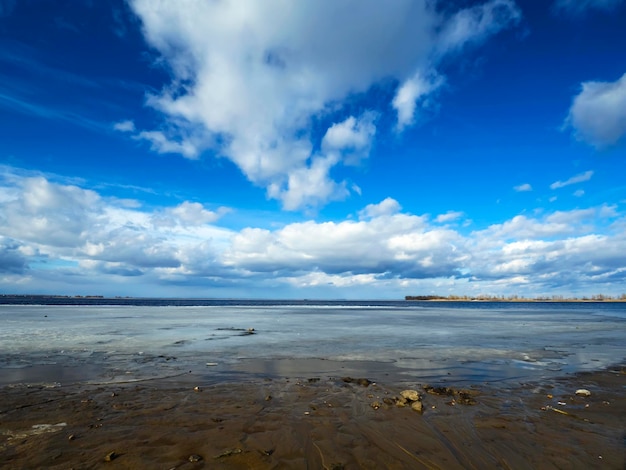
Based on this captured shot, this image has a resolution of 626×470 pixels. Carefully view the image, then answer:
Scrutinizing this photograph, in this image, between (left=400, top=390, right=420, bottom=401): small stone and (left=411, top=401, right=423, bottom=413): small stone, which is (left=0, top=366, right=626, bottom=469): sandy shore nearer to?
(left=411, top=401, right=423, bottom=413): small stone

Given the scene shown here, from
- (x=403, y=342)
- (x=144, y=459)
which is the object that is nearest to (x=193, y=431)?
(x=144, y=459)

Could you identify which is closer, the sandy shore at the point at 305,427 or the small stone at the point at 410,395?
the sandy shore at the point at 305,427

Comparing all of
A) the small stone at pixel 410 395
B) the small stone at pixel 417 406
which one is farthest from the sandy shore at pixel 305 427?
the small stone at pixel 410 395

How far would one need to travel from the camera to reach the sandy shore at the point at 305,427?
6.17 metres

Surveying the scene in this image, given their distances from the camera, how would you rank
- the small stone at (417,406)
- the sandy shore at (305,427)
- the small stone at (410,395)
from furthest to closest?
the small stone at (410,395)
the small stone at (417,406)
the sandy shore at (305,427)

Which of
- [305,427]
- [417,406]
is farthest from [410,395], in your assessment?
[305,427]

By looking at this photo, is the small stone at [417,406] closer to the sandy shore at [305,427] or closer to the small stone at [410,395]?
the sandy shore at [305,427]

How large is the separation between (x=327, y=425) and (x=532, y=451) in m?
4.04

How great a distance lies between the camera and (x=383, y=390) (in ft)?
35.5

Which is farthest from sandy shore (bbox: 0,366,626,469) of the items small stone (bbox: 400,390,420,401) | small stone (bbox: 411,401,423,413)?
small stone (bbox: 400,390,420,401)

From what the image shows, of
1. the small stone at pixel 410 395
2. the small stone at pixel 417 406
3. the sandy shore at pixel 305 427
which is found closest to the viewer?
the sandy shore at pixel 305 427

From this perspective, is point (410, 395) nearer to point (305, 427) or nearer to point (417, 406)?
point (417, 406)

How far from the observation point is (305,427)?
303 inches

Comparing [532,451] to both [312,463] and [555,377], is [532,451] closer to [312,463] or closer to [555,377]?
[312,463]
